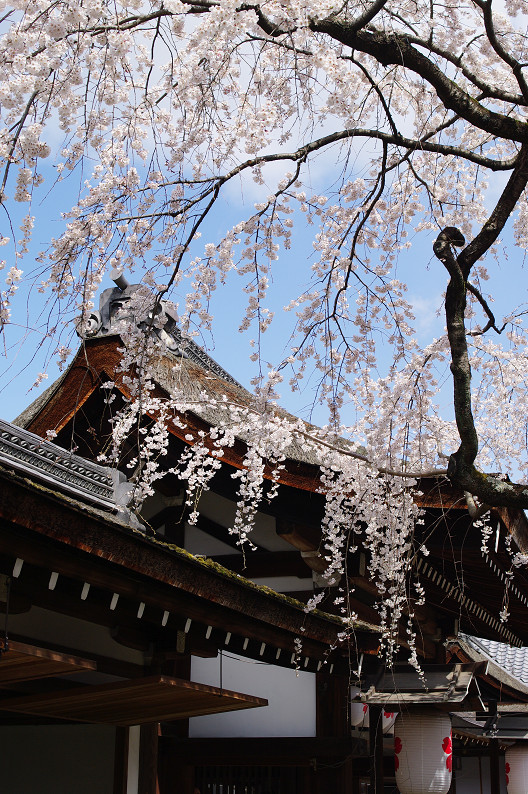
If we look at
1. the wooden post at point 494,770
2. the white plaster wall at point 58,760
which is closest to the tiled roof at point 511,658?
the wooden post at point 494,770

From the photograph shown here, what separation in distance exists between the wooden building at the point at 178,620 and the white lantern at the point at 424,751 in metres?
0.19

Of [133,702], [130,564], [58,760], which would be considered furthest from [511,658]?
[130,564]

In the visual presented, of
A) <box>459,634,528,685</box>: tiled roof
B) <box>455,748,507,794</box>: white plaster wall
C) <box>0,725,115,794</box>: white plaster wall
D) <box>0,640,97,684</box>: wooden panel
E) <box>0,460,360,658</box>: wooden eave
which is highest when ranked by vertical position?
<box>459,634,528,685</box>: tiled roof

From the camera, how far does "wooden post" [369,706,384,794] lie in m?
6.44

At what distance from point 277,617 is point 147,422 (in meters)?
1.87

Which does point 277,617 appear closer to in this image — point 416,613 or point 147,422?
point 147,422

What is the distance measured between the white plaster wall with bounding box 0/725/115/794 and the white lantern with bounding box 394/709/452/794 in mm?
2392

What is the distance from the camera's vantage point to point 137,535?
373cm

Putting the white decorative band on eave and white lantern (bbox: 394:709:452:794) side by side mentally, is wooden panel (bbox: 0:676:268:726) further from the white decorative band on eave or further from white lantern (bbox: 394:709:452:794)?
white lantern (bbox: 394:709:452:794)

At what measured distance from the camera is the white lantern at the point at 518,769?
32.0 ft

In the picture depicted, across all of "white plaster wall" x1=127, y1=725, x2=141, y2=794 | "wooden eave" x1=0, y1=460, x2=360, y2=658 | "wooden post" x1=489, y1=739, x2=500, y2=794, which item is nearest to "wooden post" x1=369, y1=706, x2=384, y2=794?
"wooden eave" x1=0, y1=460, x2=360, y2=658

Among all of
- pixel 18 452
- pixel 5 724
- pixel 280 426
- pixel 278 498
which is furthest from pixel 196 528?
pixel 18 452

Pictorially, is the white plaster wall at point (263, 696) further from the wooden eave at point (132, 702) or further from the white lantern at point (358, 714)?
the wooden eave at point (132, 702)

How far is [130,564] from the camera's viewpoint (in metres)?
3.78
